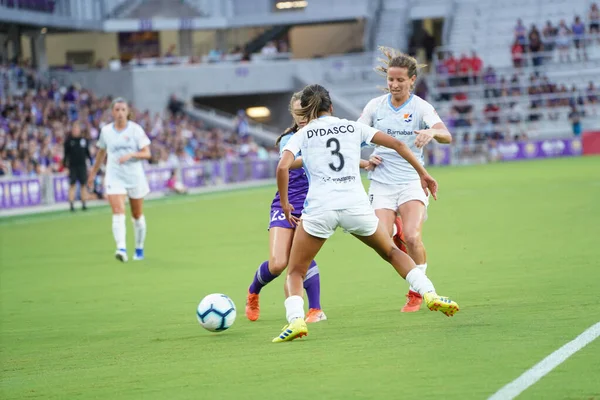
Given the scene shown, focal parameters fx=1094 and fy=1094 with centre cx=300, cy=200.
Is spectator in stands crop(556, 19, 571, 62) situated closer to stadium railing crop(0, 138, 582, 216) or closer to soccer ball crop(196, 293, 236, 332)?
stadium railing crop(0, 138, 582, 216)

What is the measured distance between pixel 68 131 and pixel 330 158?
1039 inches

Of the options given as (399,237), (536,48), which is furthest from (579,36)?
(399,237)

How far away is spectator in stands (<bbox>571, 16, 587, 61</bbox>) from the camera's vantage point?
4938 centimetres

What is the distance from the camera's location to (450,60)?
4997 centimetres

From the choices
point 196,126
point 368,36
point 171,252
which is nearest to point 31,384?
point 171,252

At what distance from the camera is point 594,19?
165 feet

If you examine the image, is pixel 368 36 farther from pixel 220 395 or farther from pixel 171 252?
pixel 220 395

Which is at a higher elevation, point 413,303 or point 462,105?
point 413,303

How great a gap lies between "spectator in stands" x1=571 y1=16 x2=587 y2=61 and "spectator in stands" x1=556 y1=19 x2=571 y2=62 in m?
0.31

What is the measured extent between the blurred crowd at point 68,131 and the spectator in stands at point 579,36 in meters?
16.1

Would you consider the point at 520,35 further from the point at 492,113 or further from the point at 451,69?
the point at 492,113

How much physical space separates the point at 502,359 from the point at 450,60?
144 ft

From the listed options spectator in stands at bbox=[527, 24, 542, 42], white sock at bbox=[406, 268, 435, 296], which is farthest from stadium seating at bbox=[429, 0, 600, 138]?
white sock at bbox=[406, 268, 435, 296]

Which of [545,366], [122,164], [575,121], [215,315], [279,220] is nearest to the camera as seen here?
[545,366]
